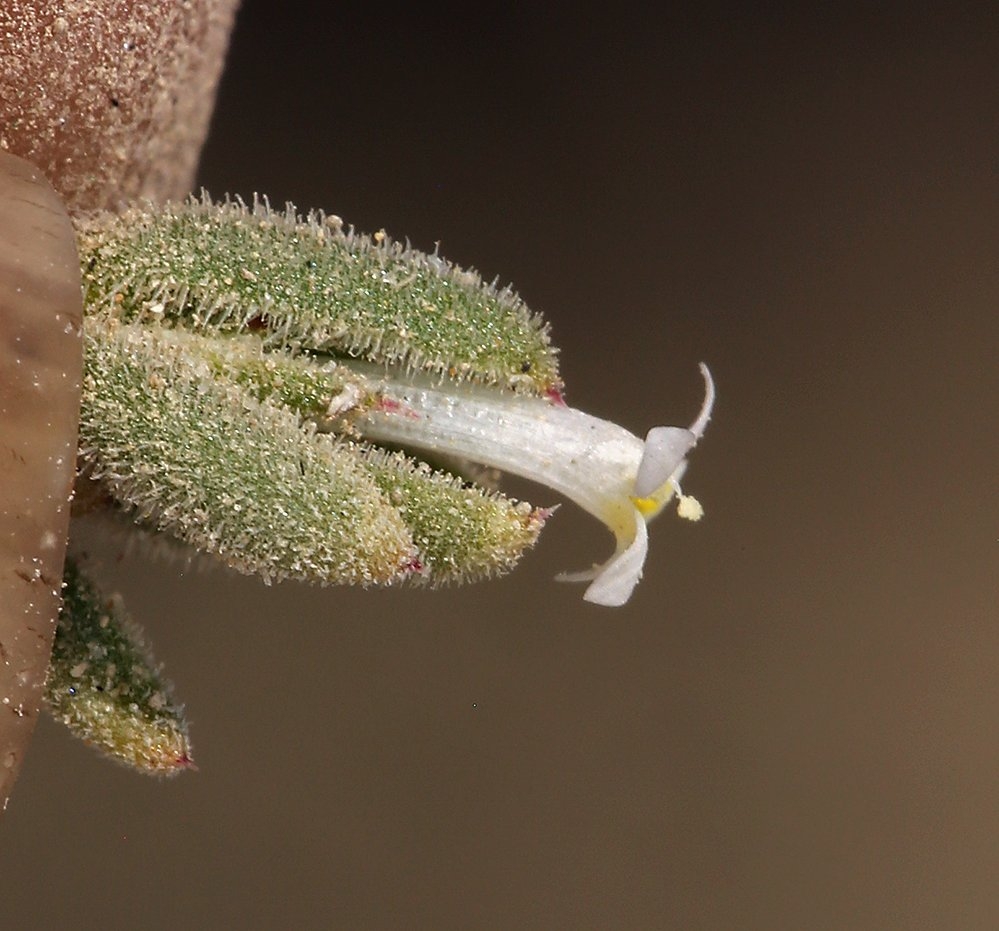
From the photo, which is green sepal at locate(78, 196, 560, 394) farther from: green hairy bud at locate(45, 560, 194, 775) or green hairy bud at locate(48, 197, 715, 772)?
green hairy bud at locate(45, 560, 194, 775)

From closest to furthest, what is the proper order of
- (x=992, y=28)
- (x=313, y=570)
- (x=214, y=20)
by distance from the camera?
(x=313, y=570) < (x=214, y=20) < (x=992, y=28)

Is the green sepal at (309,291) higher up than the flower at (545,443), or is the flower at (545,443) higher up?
the green sepal at (309,291)

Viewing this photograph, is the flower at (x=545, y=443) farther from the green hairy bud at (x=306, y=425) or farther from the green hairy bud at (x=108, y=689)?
the green hairy bud at (x=108, y=689)

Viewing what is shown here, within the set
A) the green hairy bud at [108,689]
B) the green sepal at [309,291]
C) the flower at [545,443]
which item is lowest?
the green hairy bud at [108,689]

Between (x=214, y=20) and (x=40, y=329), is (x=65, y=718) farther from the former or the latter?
(x=214, y=20)

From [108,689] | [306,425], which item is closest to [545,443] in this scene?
[306,425]

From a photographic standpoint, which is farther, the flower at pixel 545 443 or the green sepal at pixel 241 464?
the flower at pixel 545 443

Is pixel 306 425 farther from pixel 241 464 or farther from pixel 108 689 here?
pixel 108 689

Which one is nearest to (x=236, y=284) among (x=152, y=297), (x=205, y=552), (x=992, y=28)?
(x=152, y=297)

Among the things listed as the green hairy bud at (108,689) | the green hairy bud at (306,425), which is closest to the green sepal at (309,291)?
the green hairy bud at (306,425)
